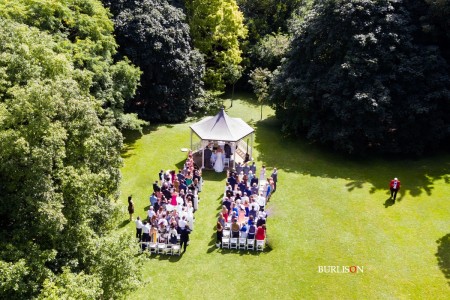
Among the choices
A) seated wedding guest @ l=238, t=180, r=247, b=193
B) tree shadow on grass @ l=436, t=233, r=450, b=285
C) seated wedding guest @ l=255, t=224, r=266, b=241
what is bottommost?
tree shadow on grass @ l=436, t=233, r=450, b=285

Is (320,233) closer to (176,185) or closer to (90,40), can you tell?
(176,185)

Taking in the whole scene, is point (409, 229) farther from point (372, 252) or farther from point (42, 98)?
point (42, 98)

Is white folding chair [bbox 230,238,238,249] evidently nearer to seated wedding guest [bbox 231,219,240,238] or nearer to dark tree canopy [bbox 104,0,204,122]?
seated wedding guest [bbox 231,219,240,238]

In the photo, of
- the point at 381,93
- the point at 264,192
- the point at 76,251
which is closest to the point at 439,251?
the point at 264,192

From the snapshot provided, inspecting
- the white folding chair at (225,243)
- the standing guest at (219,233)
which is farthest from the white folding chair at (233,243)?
the standing guest at (219,233)

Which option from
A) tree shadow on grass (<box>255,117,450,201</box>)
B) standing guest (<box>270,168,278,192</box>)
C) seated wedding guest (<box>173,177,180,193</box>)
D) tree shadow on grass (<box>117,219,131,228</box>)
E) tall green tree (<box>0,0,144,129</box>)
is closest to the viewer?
tree shadow on grass (<box>117,219,131,228</box>)

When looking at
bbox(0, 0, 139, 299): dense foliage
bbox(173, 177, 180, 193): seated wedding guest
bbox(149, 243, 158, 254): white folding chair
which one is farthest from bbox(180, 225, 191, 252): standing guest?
bbox(173, 177, 180, 193): seated wedding guest
